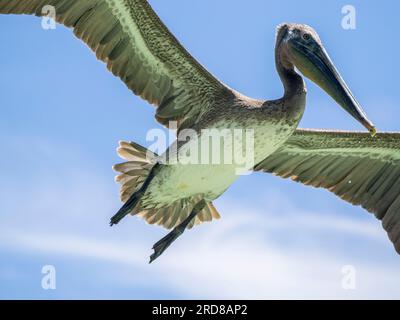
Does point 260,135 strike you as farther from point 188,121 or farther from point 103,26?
point 103,26

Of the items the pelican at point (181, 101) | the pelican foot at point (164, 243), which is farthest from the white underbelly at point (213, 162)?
the pelican foot at point (164, 243)

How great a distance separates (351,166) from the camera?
11891mm

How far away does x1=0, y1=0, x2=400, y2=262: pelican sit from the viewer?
988 cm

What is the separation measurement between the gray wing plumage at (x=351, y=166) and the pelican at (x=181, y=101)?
0.13 feet

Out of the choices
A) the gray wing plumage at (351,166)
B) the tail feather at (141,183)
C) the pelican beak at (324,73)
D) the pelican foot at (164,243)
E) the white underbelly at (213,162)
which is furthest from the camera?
the gray wing plumage at (351,166)

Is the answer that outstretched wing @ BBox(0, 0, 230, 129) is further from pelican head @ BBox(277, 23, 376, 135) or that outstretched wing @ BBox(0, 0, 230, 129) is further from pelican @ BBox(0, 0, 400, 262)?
pelican head @ BBox(277, 23, 376, 135)

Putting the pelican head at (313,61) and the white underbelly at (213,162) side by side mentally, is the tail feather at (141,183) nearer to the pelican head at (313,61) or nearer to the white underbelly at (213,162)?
the white underbelly at (213,162)

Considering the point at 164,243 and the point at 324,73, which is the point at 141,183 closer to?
the point at 164,243

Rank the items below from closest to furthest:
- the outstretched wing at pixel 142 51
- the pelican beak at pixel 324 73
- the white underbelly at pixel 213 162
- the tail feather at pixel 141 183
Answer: the pelican beak at pixel 324 73, the white underbelly at pixel 213 162, the outstretched wing at pixel 142 51, the tail feather at pixel 141 183

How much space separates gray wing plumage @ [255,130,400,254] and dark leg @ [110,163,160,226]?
2068 millimetres

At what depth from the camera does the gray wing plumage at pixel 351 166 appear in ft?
37.6

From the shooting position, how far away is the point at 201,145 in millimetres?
10008

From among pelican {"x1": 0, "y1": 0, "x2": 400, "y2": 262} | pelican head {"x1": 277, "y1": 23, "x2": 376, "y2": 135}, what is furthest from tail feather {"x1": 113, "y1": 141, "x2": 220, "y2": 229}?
pelican head {"x1": 277, "y1": 23, "x2": 376, "y2": 135}
